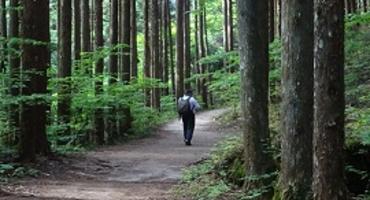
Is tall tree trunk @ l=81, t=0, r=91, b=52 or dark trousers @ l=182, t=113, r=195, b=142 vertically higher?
tall tree trunk @ l=81, t=0, r=91, b=52

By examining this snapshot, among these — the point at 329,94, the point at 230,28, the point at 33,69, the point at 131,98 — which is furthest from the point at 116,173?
the point at 230,28

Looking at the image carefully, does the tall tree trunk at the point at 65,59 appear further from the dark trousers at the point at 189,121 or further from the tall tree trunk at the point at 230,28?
the tall tree trunk at the point at 230,28

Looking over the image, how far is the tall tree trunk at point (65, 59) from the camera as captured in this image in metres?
17.4

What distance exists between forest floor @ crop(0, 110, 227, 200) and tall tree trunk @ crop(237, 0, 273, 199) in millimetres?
1855

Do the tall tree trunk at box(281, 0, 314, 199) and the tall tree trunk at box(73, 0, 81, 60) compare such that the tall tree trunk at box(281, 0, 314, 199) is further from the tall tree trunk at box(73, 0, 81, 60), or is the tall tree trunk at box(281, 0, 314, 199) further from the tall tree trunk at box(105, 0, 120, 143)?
the tall tree trunk at box(73, 0, 81, 60)

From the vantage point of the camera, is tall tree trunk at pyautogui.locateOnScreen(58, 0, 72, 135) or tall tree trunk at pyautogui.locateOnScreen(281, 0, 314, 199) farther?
tall tree trunk at pyautogui.locateOnScreen(58, 0, 72, 135)

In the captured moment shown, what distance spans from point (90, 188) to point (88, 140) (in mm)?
9745

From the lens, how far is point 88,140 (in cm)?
2033

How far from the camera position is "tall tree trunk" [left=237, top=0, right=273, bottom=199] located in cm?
891

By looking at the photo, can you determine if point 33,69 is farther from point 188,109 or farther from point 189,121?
point 189,121

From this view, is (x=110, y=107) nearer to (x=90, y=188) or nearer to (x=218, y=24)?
(x=90, y=188)

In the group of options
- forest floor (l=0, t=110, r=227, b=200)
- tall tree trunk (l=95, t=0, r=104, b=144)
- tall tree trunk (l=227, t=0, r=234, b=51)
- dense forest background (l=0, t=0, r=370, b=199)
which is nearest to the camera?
dense forest background (l=0, t=0, r=370, b=199)

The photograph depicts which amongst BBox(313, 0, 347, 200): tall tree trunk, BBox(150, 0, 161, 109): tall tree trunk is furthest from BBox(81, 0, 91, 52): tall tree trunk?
BBox(313, 0, 347, 200): tall tree trunk

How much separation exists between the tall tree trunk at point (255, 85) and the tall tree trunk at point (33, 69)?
552cm
